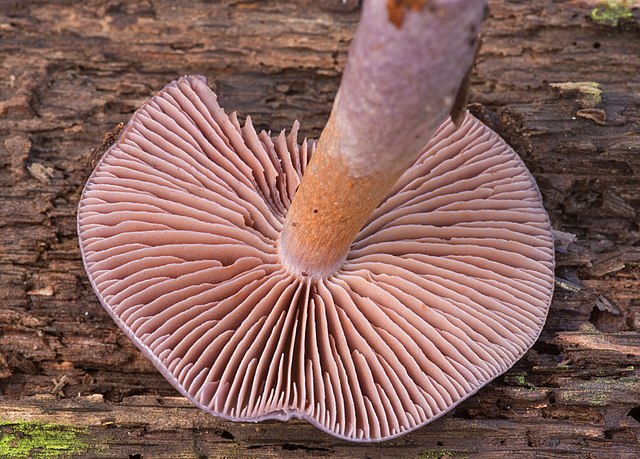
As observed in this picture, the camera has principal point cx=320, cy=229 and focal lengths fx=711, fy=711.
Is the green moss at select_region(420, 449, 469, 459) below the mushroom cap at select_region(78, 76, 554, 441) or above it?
below

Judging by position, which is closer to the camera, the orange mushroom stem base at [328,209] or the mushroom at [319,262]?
the orange mushroom stem base at [328,209]

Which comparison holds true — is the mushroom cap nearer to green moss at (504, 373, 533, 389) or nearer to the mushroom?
the mushroom

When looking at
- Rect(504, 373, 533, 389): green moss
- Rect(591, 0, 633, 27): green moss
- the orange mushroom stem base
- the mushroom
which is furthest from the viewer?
Rect(591, 0, 633, 27): green moss

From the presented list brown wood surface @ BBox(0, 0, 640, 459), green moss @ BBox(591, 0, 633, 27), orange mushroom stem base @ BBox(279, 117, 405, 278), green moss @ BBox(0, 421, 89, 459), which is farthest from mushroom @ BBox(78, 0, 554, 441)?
green moss @ BBox(591, 0, 633, 27)

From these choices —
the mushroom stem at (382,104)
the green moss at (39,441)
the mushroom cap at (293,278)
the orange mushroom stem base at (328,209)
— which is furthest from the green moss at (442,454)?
the green moss at (39,441)

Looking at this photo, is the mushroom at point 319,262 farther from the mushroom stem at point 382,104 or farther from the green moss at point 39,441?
the green moss at point 39,441
